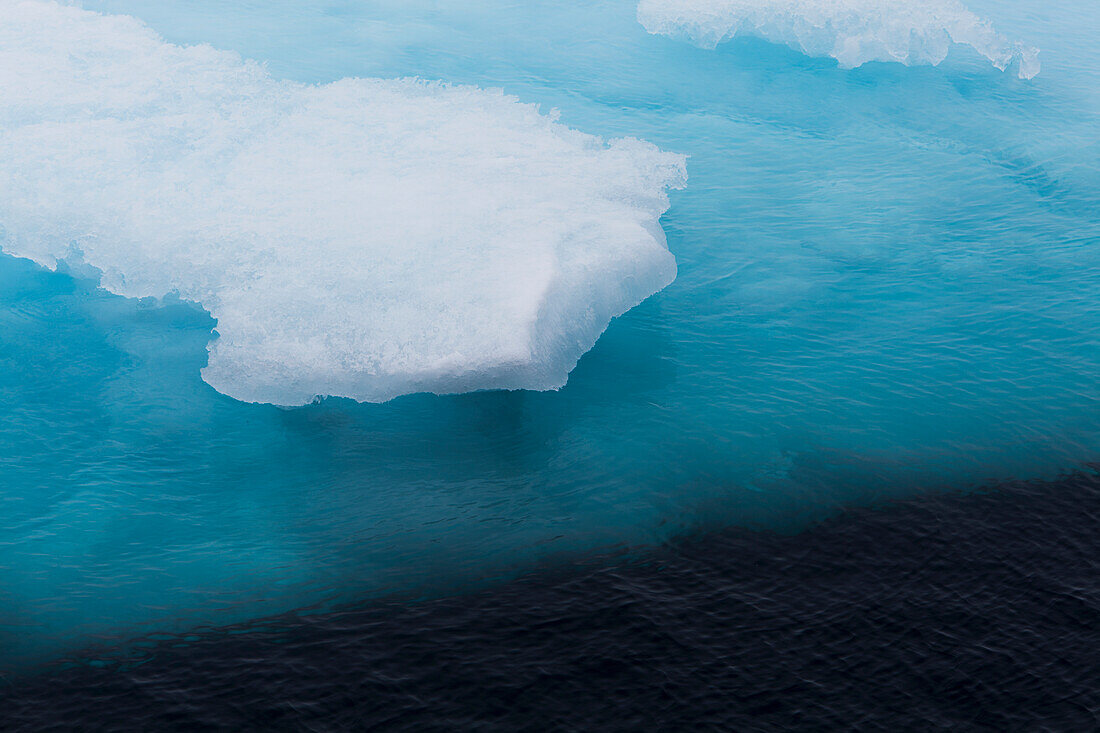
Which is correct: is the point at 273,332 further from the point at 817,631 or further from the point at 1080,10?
the point at 1080,10

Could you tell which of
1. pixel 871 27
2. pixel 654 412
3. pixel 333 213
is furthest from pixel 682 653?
pixel 871 27

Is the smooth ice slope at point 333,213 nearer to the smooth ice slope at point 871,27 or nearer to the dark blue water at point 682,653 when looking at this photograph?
the dark blue water at point 682,653

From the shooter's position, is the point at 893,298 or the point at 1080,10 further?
the point at 1080,10

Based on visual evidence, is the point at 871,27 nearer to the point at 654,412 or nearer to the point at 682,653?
the point at 654,412

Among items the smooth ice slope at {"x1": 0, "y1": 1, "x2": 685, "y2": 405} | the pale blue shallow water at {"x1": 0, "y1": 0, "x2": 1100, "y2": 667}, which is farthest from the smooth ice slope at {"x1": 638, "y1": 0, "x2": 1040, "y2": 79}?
the smooth ice slope at {"x1": 0, "y1": 1, "x2": 685, "y2": 405}

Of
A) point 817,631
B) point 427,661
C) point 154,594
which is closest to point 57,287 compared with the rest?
point 154,594
